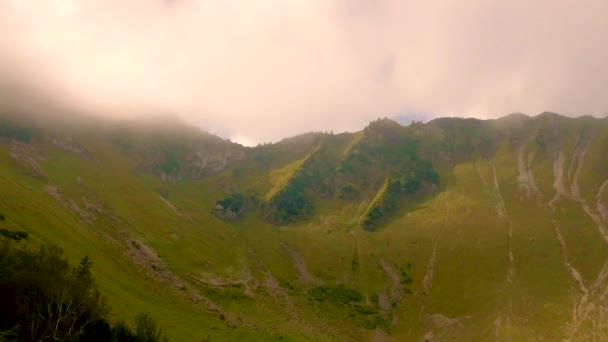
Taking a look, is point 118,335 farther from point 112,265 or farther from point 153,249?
point 153,249

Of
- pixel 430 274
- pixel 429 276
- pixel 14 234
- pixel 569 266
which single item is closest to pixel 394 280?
pixel 429 276

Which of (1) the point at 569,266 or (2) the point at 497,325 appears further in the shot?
(1) the point at 569,266

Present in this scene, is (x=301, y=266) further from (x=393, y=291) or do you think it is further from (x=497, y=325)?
(x=497, y=325)

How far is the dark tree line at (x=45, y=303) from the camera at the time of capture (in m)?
46.3

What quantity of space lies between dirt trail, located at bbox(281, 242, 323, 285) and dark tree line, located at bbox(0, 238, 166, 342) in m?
107

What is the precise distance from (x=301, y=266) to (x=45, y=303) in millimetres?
124639

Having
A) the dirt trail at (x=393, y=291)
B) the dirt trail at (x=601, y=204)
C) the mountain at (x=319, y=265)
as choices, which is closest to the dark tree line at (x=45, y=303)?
the mountain at (x=319, y=265)

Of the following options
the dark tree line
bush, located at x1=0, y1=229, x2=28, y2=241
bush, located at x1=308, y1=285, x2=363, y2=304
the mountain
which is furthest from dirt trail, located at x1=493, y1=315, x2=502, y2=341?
bush, located at x1=0, y1=229, x2=28, y2=241

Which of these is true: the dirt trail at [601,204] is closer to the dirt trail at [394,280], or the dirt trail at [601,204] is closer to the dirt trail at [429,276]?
the dirt trail at [429,276]

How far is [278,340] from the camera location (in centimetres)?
10481

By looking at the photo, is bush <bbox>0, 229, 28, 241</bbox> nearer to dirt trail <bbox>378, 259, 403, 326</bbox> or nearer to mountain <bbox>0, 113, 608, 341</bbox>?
mountain <bbox>0, 113, 608, 341</bbox>

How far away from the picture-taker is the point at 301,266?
549ft

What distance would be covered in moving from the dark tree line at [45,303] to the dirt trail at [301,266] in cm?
10675

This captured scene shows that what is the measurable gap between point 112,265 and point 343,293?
261ft
